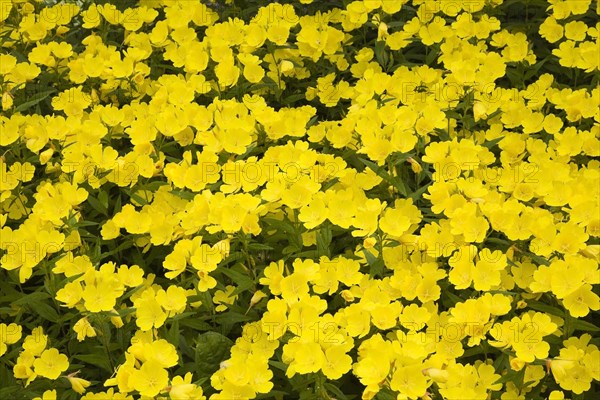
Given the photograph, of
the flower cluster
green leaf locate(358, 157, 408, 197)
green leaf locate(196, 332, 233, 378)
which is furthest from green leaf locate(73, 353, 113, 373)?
green leaf locate(358, 157, 408, 197)

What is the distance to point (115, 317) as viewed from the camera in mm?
2586

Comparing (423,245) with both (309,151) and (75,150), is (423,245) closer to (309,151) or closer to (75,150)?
(309,151)

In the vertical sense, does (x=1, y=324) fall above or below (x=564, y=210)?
below

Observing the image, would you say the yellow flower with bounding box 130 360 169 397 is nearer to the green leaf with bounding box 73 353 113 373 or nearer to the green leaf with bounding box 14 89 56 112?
the green leaf with bounding box 73 353 113 373

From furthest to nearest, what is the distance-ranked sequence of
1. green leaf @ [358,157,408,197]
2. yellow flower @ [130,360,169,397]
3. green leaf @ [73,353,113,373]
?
green leaf @ [358,157,408,197] → green leaf @ [73,353,113,373] → yellow flower @ [130,360,169,397]

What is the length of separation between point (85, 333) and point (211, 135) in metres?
1.01

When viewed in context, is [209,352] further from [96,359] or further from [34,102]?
[34,102]

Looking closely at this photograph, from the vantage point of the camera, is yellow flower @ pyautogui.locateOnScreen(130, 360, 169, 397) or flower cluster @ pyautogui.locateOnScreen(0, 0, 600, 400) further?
flower cluster @ pyautogui.locateOnScreen(0, 0, 600, 400)

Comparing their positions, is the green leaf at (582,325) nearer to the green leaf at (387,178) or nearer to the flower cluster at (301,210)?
the flower cluster at (301,210)

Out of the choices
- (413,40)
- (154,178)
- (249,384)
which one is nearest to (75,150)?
(154,178)

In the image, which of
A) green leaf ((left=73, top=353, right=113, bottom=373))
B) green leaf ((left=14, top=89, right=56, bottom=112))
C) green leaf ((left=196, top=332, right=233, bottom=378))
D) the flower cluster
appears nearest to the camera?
the flower cluster

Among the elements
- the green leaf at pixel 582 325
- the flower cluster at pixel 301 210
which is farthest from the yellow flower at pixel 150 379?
the green leaf at pixel 582 325

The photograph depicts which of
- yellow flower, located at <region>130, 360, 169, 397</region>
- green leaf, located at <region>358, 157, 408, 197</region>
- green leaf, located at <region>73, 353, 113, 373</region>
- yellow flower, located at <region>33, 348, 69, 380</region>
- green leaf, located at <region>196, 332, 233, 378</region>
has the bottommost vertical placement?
green leaf, located at <region>73, 353, 113, 373</region>

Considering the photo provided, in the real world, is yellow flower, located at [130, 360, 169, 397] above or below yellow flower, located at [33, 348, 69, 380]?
above
